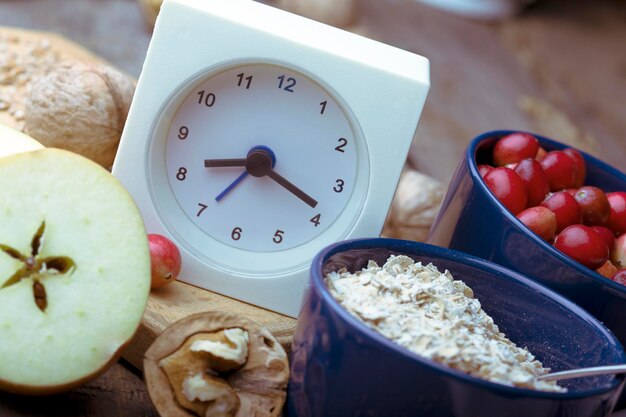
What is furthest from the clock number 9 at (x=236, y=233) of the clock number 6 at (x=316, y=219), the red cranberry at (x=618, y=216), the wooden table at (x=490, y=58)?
the wooden table at (x=490, y=58)

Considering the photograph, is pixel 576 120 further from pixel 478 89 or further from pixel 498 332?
pixel 498 332

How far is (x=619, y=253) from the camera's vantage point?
1.12 meters

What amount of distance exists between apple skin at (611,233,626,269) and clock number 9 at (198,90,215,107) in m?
0.59

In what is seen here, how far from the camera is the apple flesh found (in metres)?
0.82

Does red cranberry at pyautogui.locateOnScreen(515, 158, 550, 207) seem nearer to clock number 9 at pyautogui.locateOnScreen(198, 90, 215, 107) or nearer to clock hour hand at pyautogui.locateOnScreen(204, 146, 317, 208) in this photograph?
clock hour hand at pyautogui.locateOnScreen(204, 146, 317, 208)

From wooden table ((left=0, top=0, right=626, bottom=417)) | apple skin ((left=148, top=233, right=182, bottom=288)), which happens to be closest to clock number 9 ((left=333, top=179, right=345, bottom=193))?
apple skin ((left=148, top=233, right=182, bottom=288))

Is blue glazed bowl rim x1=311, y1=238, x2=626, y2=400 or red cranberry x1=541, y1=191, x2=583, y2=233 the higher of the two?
red cranberry x1=541, y1=191, x2=583, y2=233

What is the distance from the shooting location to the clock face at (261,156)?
1092mm

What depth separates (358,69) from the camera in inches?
41.2

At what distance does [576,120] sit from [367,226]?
163 cm

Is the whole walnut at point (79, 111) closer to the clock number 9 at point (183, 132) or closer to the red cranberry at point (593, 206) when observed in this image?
the clock number 9 at point (183, 132)

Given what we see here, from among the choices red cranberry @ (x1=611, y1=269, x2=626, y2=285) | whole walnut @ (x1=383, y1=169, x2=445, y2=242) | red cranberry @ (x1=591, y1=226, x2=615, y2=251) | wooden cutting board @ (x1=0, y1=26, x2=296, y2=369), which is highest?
red cranberry @ (x1=591, y1=226, x2=615, y2=251)

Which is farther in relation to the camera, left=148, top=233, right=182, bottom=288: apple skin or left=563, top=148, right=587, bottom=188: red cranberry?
left=563, top=148, right=587, bottom=188: red cranberry

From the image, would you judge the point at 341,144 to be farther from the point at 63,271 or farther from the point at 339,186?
the point at 63,271
